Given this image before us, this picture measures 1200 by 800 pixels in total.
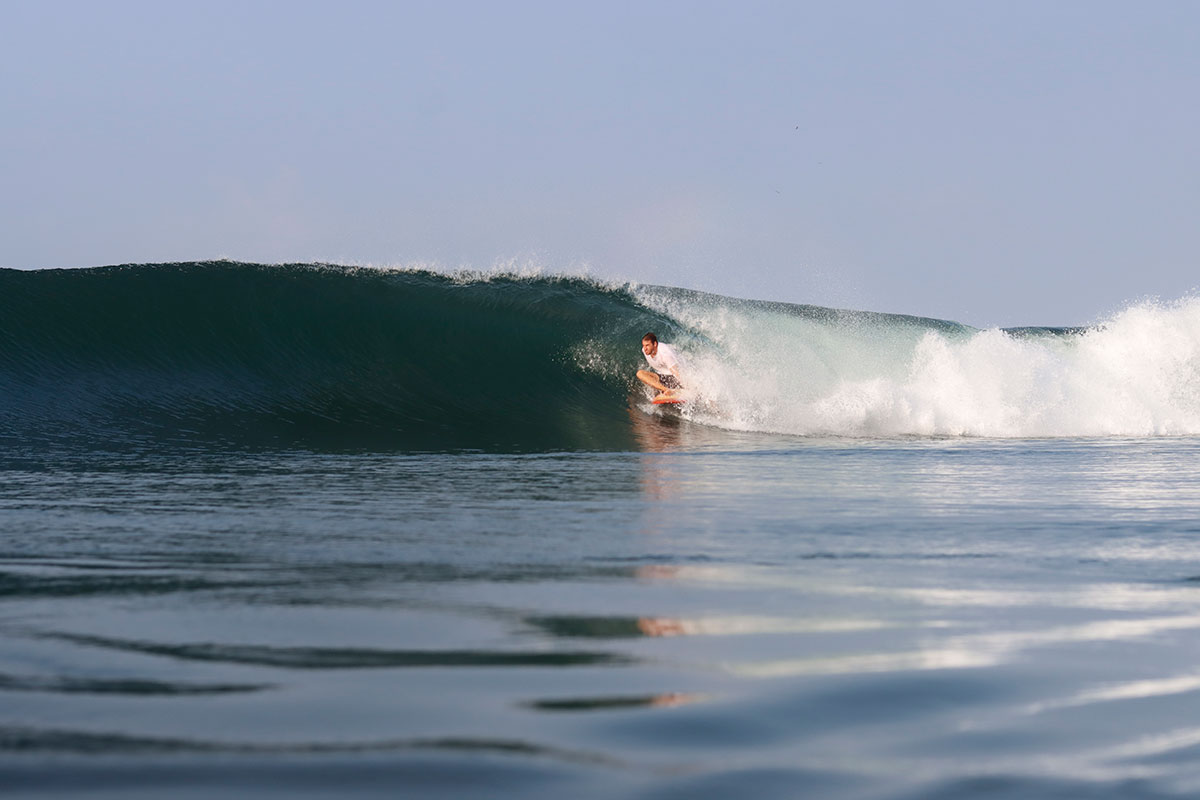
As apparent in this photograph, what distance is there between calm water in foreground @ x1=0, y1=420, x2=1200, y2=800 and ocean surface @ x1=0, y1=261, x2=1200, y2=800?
0.01 metres

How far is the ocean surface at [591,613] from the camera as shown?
2051 mm

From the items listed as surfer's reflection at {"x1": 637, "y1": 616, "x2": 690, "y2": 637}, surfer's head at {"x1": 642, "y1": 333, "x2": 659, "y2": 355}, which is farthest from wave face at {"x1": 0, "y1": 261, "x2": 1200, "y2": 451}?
surfer's reflection at {"x1": 637, "y1": 616, "x2": 690, "y2": 637}

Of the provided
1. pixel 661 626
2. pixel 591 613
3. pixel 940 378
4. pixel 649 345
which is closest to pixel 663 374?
pixel 649 345

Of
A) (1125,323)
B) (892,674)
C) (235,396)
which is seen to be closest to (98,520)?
(892,674)

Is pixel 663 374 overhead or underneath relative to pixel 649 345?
underneath

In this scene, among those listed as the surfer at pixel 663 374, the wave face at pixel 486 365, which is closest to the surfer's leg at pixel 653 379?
the surfer at pixel 663 374

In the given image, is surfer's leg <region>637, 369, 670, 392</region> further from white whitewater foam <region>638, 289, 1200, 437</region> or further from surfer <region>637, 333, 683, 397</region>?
white whitewater foam <region>638, 289, 1200, 437</region>

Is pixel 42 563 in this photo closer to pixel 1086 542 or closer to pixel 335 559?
pixel 335 559

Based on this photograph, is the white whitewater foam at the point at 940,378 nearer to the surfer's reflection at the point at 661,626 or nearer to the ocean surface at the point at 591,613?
the ocean surface at the point at 591,613

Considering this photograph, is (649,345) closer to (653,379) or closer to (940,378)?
(653,379)

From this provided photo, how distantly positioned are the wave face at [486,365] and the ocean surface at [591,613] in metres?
0.56

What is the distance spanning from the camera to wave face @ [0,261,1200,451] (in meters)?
12.2

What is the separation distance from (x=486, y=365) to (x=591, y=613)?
Result: 12.2m

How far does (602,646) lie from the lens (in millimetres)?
2953
